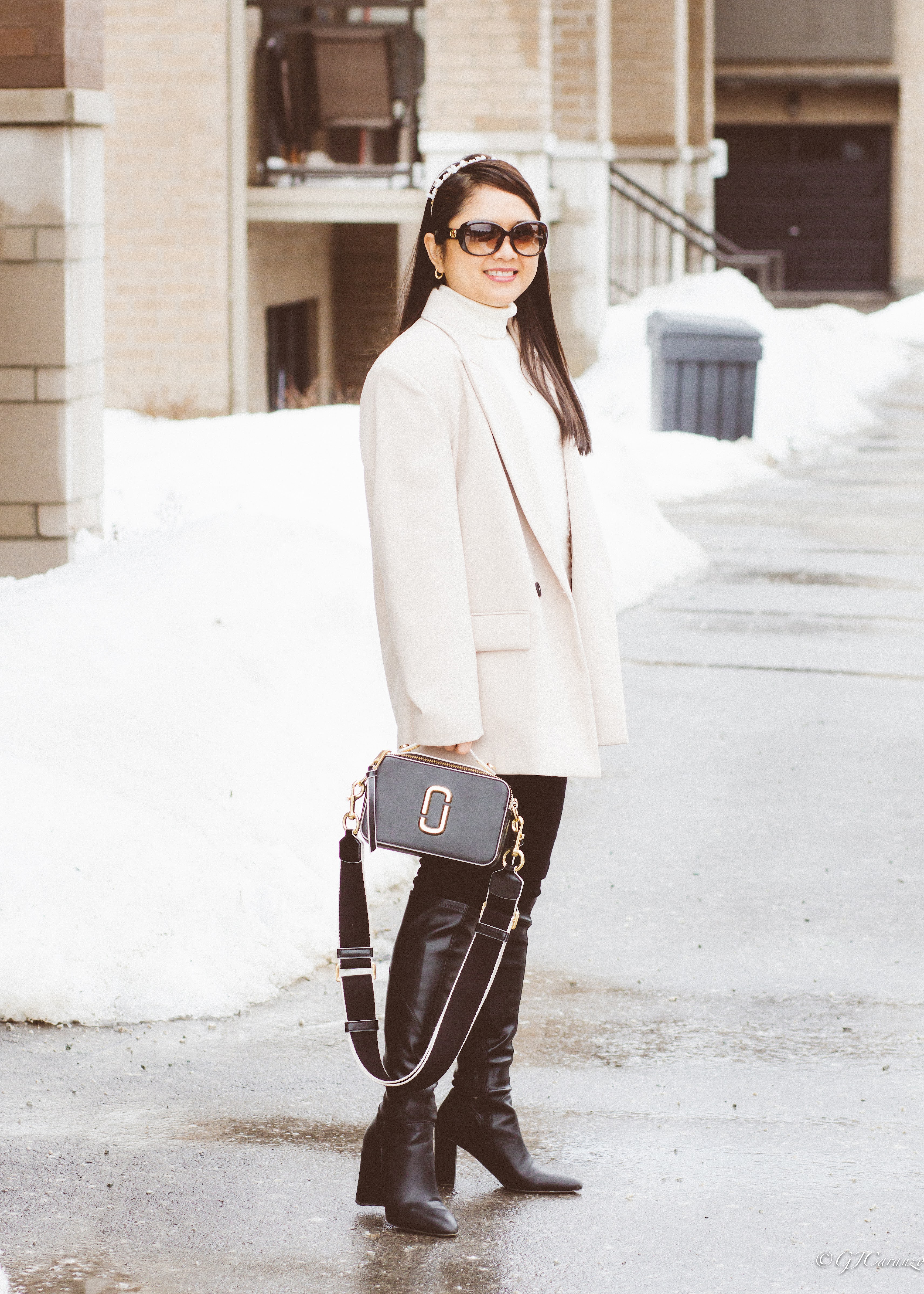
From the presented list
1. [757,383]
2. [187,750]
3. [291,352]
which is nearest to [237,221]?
[291,352]

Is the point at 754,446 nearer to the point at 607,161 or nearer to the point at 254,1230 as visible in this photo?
the point at 607,161

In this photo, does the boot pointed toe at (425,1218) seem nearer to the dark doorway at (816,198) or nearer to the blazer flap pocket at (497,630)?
the blazer flap pocket at (497,630)

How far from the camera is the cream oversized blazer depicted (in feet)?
11.4

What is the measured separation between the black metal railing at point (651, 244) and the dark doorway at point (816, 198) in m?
10.8

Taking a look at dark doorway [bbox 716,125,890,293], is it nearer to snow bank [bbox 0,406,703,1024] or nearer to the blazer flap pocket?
snow bank [bbox 0,406,703,1024]

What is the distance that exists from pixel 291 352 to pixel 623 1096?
Result: 54.8 feet

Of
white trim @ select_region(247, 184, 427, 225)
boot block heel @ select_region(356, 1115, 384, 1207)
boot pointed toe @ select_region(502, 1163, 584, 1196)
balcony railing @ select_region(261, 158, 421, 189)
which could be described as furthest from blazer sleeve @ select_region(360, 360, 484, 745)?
balcony railing @ select_region(261, 158, 421, 189)

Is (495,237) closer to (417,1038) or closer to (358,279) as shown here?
(417,1038)

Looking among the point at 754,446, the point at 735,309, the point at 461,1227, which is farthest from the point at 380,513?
the point at 735,309

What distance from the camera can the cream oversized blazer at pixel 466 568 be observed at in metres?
3.48

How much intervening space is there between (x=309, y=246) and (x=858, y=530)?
9515 mm

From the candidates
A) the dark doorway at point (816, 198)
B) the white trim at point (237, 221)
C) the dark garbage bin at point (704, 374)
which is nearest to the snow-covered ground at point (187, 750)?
the dark garbage bin at point (704, 374)

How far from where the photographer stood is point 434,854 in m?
3.51

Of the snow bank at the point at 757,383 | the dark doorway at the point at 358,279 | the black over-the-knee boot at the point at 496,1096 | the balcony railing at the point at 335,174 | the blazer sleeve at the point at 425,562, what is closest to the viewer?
the blazer sleeve at the point at 425,562
